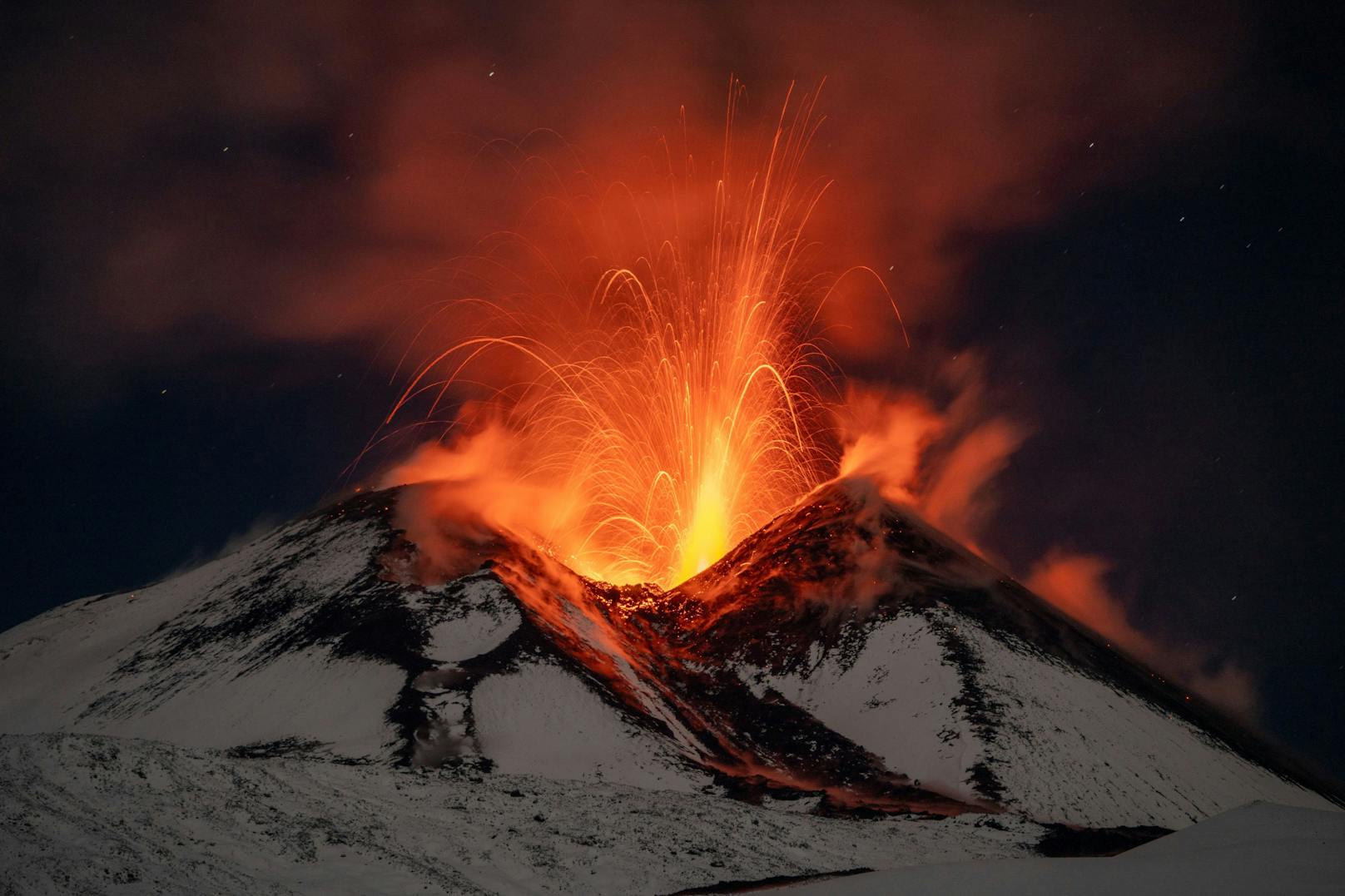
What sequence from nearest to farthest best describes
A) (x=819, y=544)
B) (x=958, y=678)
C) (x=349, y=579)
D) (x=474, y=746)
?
(x=474, y=746)
(x=958, y=678)
(x=349, y=579)
(x=819, y=544)

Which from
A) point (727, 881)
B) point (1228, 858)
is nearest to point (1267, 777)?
point (727, 881)

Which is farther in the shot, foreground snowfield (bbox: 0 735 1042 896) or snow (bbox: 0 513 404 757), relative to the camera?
snow (bbox: 0 513 404 757)

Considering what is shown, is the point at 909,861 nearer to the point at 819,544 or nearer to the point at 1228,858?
the point at 1228,858

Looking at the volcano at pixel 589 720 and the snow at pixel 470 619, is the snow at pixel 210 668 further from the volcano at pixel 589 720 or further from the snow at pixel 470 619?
the snow at pixel 470 619

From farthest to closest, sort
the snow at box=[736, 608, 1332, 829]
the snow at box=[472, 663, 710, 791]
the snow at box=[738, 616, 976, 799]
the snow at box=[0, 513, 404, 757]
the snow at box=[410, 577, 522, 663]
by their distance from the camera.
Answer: the snow at box=[410, 577, 522, 663], the snow at box=[738, 616, 976, 799], the snow at box=[0, 513, 404, 757], the snow at box=[736, 608, 1332, 829], the snow at box=[472, 663, 710, 791]

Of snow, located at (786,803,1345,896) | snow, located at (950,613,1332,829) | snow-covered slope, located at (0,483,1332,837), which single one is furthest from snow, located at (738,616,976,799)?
snow, located at (786,803,1345,896)

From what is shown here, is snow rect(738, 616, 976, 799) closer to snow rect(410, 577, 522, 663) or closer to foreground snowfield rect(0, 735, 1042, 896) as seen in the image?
foreground snowfield rect(0, 735, 1042, 896)

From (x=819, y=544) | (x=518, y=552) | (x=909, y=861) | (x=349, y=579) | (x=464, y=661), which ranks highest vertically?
(x=819, y=544)
